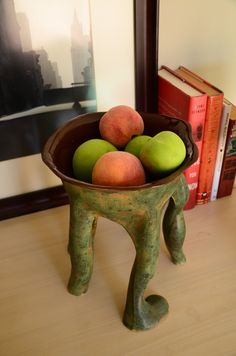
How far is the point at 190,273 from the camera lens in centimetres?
56

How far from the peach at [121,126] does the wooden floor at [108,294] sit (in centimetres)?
21

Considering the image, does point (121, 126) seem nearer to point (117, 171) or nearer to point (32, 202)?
point (117, 171)

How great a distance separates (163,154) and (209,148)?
0.90 ft

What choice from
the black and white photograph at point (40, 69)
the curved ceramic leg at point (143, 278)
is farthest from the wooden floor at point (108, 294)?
the black and white photograph at point (40, 69)

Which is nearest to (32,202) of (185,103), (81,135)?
(81,135)

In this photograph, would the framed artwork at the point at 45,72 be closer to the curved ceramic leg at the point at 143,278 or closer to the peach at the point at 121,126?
the peach at the point at 121,126

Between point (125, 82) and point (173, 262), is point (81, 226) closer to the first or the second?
point (173, 262)

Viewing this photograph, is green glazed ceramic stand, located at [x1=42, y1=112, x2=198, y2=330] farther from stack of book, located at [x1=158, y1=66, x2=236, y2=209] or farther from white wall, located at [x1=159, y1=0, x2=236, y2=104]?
white wall, located at [x1=159, y1=0, x2=236, y2=104]

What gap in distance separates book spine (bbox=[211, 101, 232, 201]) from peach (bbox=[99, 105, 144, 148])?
0.21 meters

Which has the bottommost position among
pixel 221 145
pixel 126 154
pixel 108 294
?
pixel 108 294

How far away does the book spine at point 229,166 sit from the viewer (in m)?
0.66

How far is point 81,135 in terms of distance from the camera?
1.67 ft

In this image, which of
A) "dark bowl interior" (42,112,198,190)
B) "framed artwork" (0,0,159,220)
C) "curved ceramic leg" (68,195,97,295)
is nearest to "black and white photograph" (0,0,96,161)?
"framed artwork" (0,0,159,220)

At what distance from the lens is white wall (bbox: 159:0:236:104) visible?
67 centimetres
